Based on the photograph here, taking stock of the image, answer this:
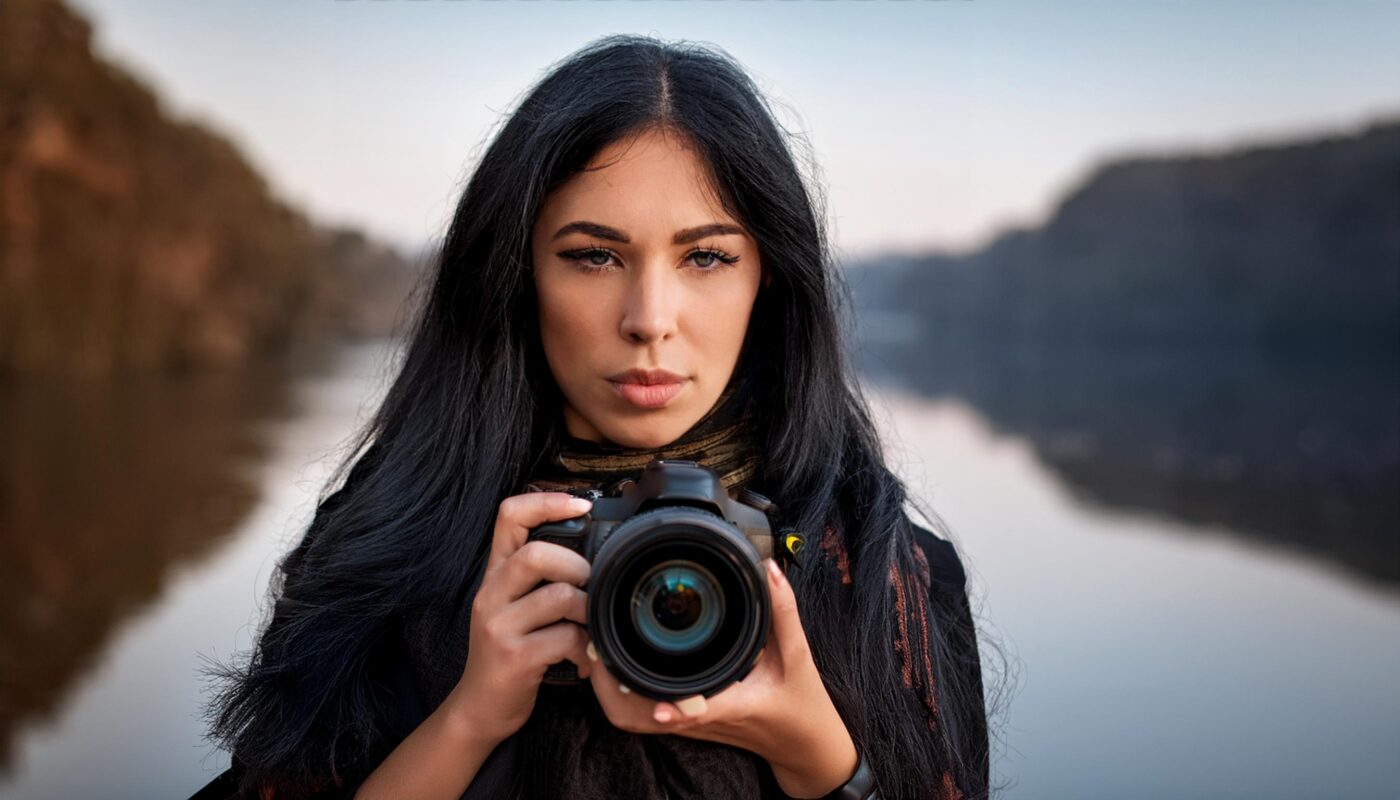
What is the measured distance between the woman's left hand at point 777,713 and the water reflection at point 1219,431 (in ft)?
3.77

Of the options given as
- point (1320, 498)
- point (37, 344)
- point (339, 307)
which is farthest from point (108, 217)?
point (1320, 498)

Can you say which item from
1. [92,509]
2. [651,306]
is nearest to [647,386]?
[651,306]

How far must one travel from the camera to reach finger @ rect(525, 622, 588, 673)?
57.4 inches

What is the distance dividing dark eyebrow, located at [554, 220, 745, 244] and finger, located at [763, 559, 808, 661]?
55 cm

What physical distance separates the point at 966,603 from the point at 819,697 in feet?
2.15

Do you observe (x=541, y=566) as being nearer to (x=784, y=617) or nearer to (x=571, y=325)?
(x=784, y=617)

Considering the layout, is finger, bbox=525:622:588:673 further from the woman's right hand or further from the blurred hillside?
the blurred hillside

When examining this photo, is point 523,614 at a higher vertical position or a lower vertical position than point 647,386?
lower

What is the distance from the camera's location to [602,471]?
1.83 metres

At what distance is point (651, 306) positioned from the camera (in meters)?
1.66

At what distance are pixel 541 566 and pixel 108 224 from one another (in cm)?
1623

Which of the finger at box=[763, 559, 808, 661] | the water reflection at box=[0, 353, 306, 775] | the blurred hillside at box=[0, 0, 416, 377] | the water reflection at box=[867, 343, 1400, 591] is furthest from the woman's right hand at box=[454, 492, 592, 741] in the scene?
the blurred hillside at box=[0, 0, 416, 377]

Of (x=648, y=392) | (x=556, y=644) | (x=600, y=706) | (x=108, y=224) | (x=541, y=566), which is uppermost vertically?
(x=108, y=224)

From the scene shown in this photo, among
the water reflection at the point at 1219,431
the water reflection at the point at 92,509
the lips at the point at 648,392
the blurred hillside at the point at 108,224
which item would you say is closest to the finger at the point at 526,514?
the lips at the point at 648,392
